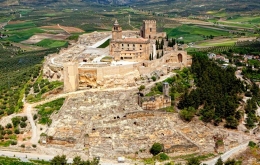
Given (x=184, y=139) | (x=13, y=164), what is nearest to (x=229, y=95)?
(x=184, y=139)

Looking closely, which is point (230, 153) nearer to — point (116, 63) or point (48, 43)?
point (116, 63)

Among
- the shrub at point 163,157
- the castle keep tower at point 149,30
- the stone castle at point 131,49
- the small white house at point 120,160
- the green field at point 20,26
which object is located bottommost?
the shrub at point 163,157

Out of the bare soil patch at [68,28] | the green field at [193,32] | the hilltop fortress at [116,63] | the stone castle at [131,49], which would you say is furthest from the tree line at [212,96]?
the bare soil patch at [68,28]

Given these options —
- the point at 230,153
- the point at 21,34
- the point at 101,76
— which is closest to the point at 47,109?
the point at 101,76

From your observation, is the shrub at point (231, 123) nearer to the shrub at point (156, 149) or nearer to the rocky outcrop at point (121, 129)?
the rocky outcrop at point (121, 129)

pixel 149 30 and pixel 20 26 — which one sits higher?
pixel 149 30
